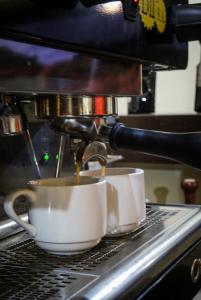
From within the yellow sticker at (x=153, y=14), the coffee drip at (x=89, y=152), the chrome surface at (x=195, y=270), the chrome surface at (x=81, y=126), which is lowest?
the chrome surface at (x=195, y=270)

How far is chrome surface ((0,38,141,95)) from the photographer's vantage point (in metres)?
0.47

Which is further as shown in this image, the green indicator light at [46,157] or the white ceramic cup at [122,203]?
the green indicator light at [46,157]

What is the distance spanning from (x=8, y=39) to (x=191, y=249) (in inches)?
16.0

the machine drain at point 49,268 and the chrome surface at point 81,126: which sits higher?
the chrome surface at point 81,126

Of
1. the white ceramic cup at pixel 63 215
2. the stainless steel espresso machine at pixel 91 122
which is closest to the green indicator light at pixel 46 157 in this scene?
the stainless steel espresso machine at pixel 91 122

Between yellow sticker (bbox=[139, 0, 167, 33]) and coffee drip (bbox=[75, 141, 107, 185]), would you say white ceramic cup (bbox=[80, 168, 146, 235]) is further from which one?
yellow sticker (bbox=[139, 0, 167, 33])

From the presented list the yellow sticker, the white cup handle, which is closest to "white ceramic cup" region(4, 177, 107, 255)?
the white cup handle

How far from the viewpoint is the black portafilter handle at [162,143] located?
2.12 feet

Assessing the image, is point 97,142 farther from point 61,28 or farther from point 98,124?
point 61,28

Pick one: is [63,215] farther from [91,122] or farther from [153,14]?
[153,14]

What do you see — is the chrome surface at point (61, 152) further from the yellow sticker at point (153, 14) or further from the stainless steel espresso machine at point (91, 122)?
the yellow sticker at point (153, 14)

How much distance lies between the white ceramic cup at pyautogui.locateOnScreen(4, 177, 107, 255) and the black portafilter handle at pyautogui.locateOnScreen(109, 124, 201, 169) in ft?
0.45

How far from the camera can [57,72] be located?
53cm

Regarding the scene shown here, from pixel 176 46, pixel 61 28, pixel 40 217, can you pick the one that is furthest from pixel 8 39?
pixel 176 46
